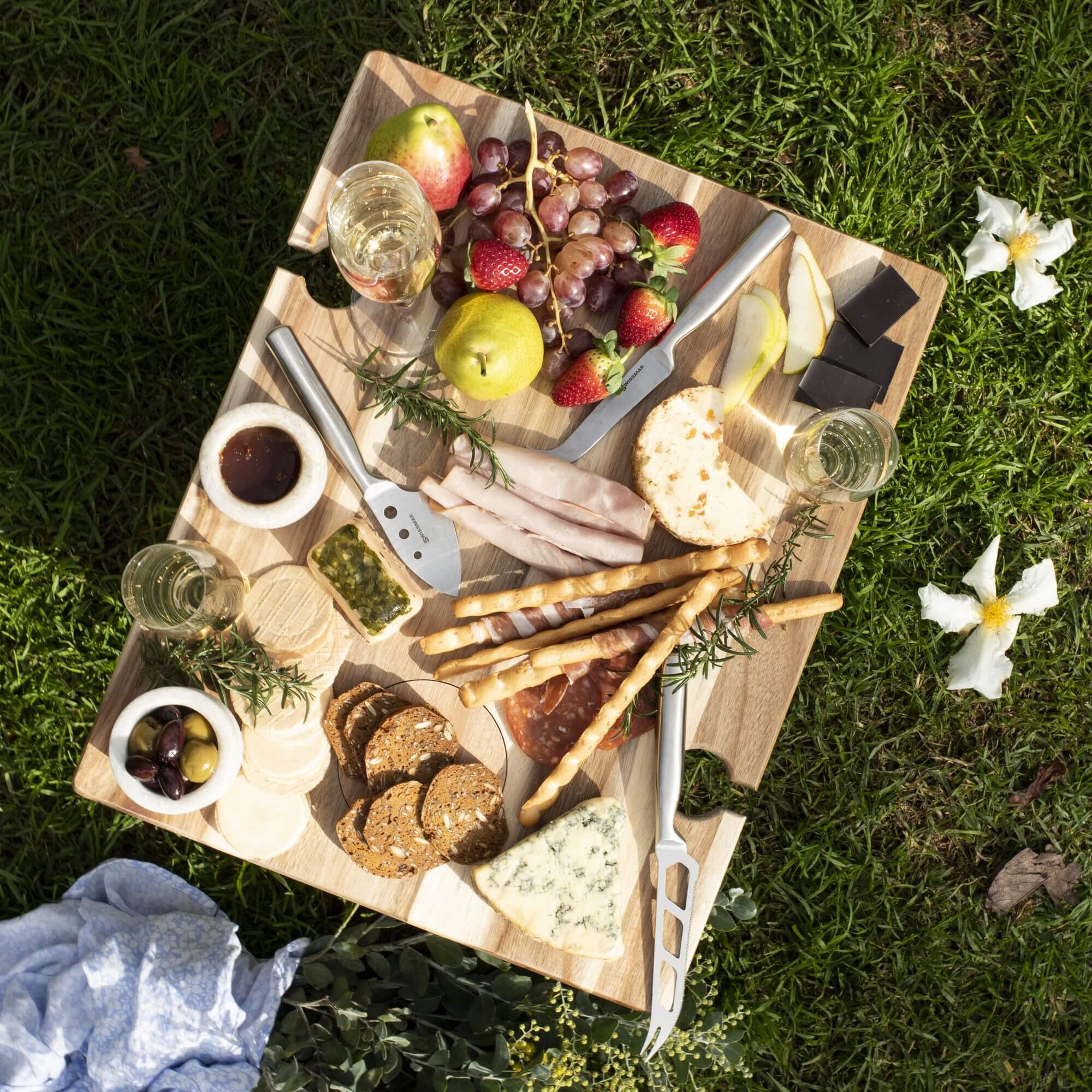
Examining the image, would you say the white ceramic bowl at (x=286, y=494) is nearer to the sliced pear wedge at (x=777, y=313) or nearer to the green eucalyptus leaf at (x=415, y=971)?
the sliced pear wedge at (x=777, y=313)

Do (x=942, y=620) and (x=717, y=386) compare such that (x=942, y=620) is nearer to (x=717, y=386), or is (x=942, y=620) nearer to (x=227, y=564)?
(x=717, y=386)

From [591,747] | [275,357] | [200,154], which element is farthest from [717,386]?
[200,154]

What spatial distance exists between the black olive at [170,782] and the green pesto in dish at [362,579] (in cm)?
52

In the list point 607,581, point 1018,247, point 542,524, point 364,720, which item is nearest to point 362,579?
point 364,720

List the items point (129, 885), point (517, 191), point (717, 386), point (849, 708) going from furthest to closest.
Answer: point (849, 708), point (129, 885), point (717, 386), point (517, 191)

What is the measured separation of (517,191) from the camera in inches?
84.0

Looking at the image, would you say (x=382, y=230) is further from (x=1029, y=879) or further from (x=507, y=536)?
(x=1029, y=879)

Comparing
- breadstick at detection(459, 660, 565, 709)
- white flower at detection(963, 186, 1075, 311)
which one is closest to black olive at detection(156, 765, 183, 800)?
breadstick at detection(459, 660, 565, 709)

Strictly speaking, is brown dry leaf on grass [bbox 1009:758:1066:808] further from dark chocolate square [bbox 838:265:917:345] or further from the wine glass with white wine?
the wine glass with white wine

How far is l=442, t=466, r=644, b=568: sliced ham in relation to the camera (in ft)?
7.30

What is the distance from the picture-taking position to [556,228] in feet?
6.97

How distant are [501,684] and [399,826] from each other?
0.40 meters

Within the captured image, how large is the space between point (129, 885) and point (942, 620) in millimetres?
2472

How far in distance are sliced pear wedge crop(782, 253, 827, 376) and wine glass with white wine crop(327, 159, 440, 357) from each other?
0.86 m
